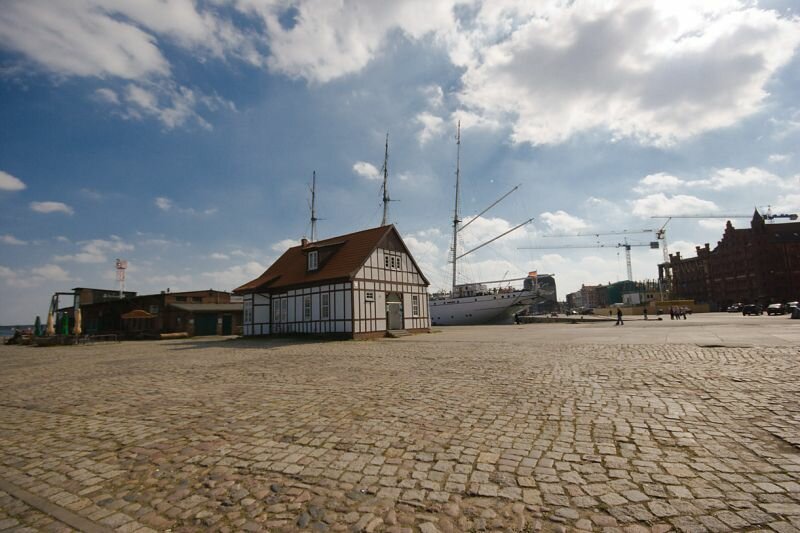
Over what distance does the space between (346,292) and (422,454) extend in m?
21.6

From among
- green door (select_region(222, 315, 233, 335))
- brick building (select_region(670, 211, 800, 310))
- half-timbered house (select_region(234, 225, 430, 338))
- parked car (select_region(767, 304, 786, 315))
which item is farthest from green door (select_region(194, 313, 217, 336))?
brick building (select_region(670, 211, 800, 310))

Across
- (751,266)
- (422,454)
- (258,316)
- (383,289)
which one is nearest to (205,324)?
(258,316)

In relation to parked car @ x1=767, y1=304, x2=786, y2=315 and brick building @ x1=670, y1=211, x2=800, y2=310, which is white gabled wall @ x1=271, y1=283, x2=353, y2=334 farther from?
brick building @ x1=670, y1=211, x2=800, y2=310

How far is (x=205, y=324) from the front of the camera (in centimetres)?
4131

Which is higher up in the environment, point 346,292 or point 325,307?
point 346,292

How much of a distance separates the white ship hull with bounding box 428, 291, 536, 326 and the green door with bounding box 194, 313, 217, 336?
2543 centimetres

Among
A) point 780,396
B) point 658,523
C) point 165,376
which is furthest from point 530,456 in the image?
point 165,376

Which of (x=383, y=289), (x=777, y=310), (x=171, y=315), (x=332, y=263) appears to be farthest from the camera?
(x=777, y=310)

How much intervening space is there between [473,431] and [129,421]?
5342 mm

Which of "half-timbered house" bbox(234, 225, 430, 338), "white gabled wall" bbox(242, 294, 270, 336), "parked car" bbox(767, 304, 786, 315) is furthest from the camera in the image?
"parked car" bbox(767, 304, 786, 315)

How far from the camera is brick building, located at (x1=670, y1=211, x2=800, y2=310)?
8562 cm

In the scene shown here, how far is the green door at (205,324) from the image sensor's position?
40.6 meters

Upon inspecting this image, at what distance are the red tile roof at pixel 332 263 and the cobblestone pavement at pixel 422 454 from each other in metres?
18.0

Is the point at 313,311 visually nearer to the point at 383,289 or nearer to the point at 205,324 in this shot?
the point at 383,289
